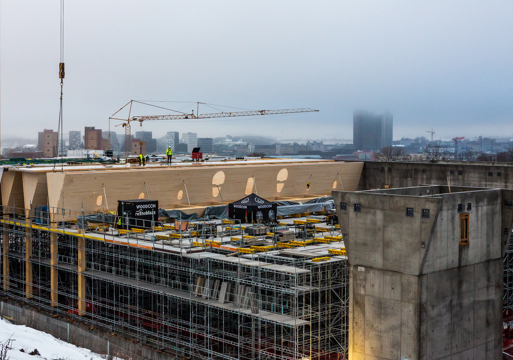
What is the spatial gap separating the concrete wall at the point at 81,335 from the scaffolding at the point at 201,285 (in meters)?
0.69

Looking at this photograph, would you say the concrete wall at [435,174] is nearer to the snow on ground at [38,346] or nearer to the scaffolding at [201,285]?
the scaffolding at [201,285]

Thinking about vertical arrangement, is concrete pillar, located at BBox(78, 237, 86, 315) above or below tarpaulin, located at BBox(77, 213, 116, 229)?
below

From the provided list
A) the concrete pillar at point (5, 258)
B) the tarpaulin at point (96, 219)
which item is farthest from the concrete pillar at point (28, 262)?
the tarpaulin at point (96, 219)

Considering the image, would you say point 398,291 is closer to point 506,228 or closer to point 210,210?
point 506,228

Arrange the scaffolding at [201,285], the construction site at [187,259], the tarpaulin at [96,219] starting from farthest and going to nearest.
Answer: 1. the tarpaulin at [96,219]
2. the construction site at [187,259]
3. the scaffolding at [201,285]

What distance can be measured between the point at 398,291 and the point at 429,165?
97.5ft

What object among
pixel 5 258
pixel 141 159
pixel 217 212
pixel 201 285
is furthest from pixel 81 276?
pixel 141 159

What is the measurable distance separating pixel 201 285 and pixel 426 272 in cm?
1114

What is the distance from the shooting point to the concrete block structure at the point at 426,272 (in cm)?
2500

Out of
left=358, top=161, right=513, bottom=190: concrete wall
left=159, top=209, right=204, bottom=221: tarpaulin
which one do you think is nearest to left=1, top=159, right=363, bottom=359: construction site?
left=159, top=209, right=204, bottom=221: tarpaulin

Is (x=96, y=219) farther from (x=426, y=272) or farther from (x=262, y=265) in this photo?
(x=426, y=272)

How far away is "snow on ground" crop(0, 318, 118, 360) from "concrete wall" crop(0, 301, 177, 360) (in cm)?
46

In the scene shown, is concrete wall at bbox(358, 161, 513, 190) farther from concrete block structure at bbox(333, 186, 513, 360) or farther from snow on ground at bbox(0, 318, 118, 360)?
snow on ground at bbox(0, 318, 118, 360)

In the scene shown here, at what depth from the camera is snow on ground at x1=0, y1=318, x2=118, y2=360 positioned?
33.0 meters
